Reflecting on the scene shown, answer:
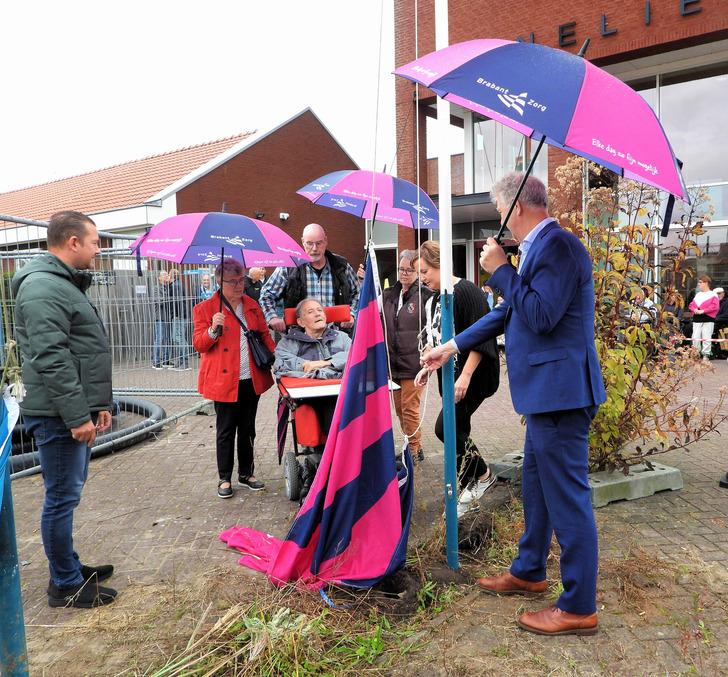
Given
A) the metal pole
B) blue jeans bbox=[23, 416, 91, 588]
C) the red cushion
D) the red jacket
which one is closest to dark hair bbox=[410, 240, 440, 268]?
the red cushion

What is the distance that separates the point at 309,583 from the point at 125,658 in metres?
0.93

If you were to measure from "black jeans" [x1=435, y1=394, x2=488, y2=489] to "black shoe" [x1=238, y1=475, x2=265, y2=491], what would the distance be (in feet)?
5.78

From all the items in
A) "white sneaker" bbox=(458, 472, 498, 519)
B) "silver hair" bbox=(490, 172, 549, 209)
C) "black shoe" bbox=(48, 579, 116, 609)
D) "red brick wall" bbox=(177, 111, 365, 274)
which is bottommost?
"black shoe" bbox=(48, 579, 116, 609)

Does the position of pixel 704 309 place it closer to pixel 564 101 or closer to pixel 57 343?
pixel 564 101

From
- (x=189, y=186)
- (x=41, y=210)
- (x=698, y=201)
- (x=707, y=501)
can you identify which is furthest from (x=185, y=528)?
(x=41, y=210)

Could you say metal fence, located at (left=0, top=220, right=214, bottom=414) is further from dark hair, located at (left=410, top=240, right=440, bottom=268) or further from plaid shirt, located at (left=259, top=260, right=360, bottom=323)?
dark hair, located at (left=410, top=240, right=440, bottom=268)

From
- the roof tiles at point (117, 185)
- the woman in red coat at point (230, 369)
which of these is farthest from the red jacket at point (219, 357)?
the roof tiles at point (117, 185)

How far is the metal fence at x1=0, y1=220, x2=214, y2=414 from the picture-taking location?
24.7 feet

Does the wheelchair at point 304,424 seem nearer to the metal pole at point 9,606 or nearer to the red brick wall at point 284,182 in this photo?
the metal pole at point 9,606

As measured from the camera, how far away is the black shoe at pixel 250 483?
5.25 m

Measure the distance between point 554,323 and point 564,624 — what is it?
141cm

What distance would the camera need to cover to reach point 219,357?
16.5 feet

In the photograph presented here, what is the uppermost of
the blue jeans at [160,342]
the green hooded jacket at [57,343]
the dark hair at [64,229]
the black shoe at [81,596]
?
the dark hair at [64,229]

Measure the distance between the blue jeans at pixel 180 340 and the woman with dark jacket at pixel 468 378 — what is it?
4.73m
